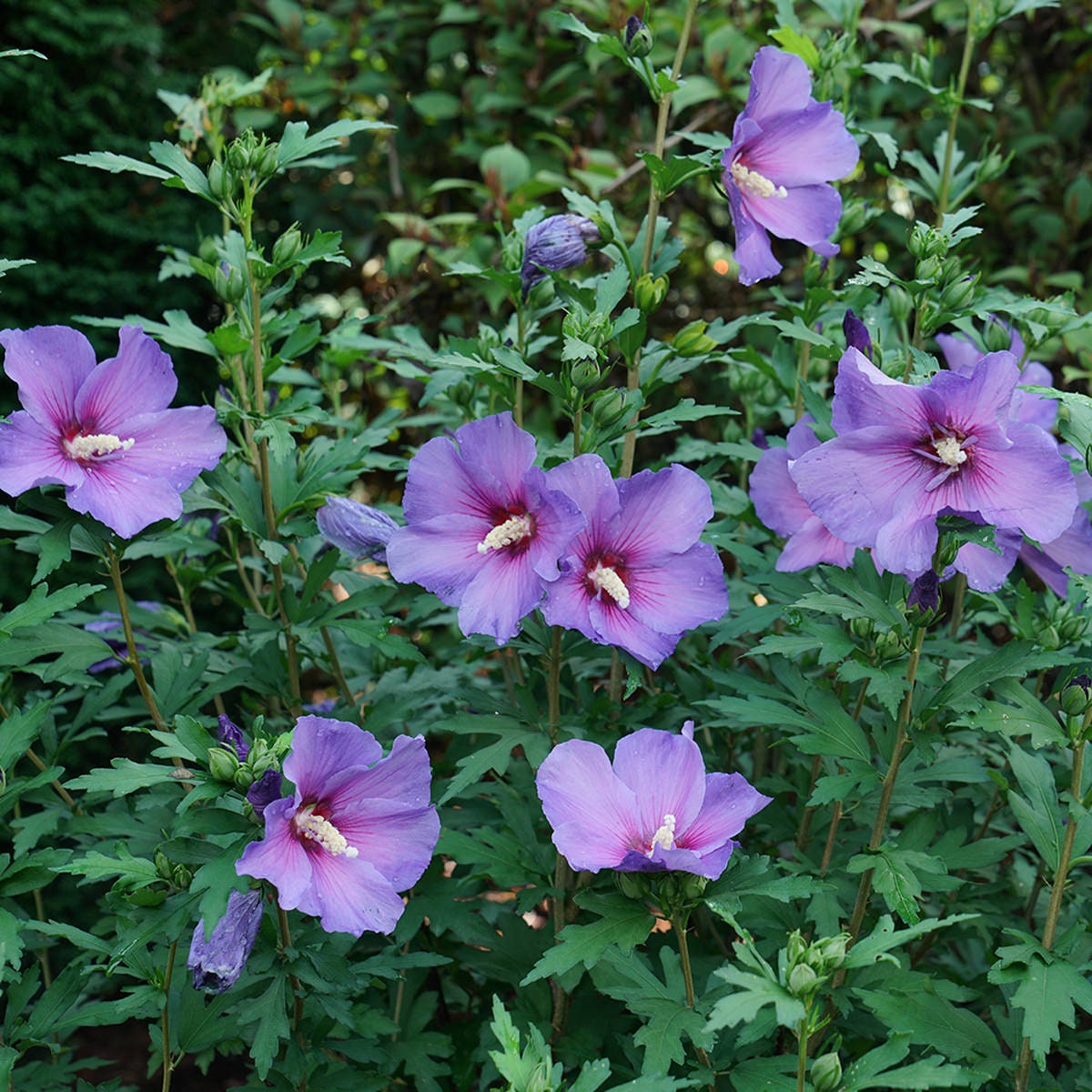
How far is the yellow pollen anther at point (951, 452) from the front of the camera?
4.64ft

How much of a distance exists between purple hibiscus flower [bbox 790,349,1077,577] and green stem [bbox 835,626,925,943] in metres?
0.18

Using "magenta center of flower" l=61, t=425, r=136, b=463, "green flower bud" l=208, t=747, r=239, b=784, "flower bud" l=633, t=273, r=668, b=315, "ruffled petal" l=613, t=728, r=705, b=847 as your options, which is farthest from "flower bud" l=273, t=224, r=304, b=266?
"ruffled petal" l=613, t=728, r=705, b=847

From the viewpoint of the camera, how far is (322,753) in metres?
1.46

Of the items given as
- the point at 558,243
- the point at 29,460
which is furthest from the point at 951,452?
the point at 29,460

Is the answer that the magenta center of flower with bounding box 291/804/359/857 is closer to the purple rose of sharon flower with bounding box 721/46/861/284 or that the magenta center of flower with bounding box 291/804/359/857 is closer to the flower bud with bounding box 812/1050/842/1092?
the flower bud with bounding box 812/1050/842/1092

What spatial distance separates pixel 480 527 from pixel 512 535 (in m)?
0.08

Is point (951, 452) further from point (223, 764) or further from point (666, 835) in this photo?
point (223, 764)

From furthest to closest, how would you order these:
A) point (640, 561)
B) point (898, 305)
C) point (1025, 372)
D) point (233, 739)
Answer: point (1025, 372), point (898, 305), point (640, 561), point (233, 739)

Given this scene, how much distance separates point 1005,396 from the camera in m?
1.39

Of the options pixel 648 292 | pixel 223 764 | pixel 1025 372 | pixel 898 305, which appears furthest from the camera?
pixel 1025 372

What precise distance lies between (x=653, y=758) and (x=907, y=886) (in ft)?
1.19

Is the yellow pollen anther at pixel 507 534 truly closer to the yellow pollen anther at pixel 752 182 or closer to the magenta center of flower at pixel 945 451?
the magenta center of flower at pixel 945 451

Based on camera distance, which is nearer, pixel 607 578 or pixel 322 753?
pixel 322 753

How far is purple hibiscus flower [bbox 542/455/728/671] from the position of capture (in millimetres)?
1551
